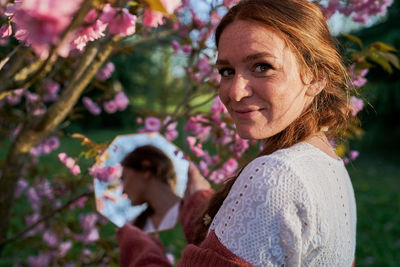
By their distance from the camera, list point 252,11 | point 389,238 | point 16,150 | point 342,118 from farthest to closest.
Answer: point 389,238
point 16,150
point 342,118
point 252,11

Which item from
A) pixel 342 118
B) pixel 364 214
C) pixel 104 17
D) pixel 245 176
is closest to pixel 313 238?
pixel 245 176

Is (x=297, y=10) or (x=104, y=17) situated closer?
(x=104, y=17)

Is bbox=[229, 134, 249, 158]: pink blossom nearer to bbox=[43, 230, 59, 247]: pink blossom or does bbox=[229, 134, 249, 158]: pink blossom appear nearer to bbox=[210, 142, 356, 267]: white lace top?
bbox=[210, 142, 356, 267]: white lace top

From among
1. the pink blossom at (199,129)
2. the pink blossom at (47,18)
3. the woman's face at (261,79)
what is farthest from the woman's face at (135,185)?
the pink blossom at (47,18)

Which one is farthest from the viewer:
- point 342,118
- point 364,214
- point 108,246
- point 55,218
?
point 364,214

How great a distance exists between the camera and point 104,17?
708mm

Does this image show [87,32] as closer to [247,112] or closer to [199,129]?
[247,112]

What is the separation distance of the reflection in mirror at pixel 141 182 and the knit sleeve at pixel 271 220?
81cm

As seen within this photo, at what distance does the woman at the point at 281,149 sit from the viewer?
86cm

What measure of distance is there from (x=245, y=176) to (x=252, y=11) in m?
0.46

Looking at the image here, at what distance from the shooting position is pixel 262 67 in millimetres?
1040

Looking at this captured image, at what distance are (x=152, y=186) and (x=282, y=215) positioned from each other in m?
0.91

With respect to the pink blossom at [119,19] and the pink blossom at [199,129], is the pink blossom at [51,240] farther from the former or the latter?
the pink blossom at [119,19]

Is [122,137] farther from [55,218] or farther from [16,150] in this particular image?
[55,218]
